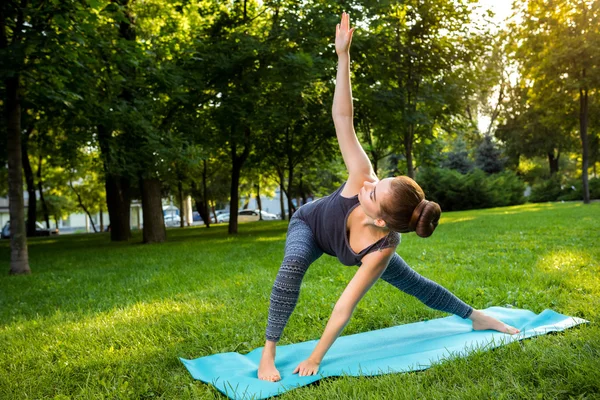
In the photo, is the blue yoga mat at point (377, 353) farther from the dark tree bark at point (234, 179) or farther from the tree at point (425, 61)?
the dark tree bark at point (234, 179)

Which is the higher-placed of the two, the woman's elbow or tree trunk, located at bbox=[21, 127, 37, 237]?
tree trunk, located at bbox=[21, 127, 37, 237]

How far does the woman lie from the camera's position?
2926mm

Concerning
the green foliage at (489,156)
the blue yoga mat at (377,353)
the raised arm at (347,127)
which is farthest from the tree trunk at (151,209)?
the green foliage at (489,156)

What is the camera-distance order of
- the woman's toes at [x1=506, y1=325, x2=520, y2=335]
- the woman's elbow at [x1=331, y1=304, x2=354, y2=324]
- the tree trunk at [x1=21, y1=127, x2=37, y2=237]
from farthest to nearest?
the tree trunk at [x1=21, y1=127, x2=37, y2=237]
the woman's toes at [x1=506, y1=325, x2=520, y2=335]
the woman's elbow at [x1=331, y1=304, x2=354, y2=324]

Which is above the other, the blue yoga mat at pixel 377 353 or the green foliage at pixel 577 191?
the green foliage at pixel 577 191

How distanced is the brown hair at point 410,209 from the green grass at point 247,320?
87 centimetres

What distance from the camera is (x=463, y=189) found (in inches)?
1206

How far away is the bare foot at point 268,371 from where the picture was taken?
329cm

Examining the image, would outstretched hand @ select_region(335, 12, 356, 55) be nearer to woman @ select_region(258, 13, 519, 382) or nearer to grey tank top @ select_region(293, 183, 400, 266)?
woman @ select_region(258, 13, 519, 382)

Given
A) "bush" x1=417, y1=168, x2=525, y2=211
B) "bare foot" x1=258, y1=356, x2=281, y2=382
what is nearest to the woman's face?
"bare foot" x1=258, y1=356, x2=281, y2=382

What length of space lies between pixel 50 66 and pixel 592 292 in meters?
8.24

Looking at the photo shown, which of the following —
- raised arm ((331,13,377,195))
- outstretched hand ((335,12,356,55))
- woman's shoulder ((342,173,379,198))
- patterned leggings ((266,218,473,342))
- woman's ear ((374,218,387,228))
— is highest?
outstretched hand ((335,12,356,55))

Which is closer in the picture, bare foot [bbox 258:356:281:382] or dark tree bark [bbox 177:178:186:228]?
bare foot [bbox 258:356:281:382]

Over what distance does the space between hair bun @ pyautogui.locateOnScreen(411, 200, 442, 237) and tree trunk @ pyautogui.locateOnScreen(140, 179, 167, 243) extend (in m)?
14.9
